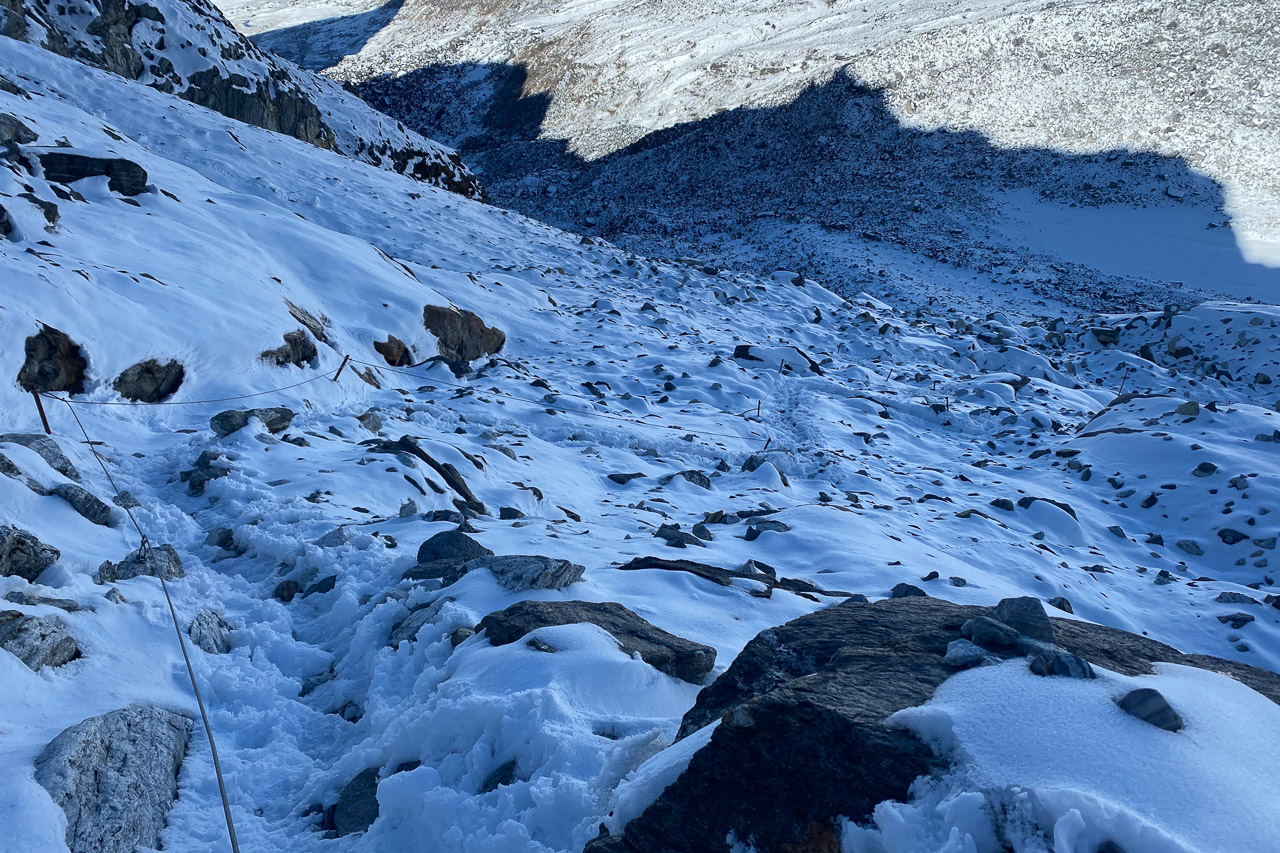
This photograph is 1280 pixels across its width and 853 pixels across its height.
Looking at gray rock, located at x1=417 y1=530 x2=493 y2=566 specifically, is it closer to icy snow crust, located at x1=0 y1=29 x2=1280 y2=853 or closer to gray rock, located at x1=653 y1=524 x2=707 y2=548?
icy snow crust, located at x1=0 y1=29 x2=1280 y2=853

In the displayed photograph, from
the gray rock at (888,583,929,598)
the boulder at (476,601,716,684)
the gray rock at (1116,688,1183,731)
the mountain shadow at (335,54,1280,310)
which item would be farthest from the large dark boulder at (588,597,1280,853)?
the mountain shadow at (335,54,1280,310)

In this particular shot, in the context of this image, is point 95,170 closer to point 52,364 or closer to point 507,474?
point 52,364

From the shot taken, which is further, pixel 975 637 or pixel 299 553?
pixel 299 553

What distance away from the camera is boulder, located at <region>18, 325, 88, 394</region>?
568 cm

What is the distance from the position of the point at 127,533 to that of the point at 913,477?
24.5 ft

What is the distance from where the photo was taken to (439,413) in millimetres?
8180

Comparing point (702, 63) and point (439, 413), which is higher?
point (702, 63)

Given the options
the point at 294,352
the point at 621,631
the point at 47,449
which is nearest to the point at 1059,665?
the point at 621,631

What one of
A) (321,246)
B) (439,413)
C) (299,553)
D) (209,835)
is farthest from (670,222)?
(209,835)

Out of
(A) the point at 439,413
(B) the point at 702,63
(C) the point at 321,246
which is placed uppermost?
(B) the point at 702,63

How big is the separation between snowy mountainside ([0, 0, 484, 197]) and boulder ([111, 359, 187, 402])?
496 inches

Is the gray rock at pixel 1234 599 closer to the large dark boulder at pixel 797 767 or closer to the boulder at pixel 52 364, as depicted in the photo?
the large dark boulder at pixel 797 767

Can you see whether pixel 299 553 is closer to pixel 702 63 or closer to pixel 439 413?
pixel 439 413

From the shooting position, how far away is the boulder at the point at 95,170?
337 inches
